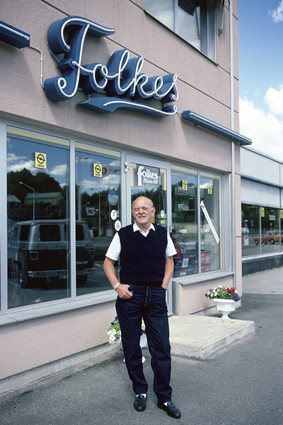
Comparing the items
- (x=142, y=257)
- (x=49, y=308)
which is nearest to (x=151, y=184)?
(x=49, y=308)

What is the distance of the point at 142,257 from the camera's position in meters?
3.74

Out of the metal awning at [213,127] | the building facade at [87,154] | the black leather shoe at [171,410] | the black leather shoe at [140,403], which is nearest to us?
the black leather shoe at [171,410]

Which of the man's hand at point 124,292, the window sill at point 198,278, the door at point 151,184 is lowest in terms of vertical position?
the window sill at point 198,278

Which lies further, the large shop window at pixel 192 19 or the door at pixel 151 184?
the large shop window at pixel 192 19

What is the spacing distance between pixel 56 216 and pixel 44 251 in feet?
1.45

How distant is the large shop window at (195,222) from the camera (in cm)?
757

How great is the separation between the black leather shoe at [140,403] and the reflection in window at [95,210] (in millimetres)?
1855

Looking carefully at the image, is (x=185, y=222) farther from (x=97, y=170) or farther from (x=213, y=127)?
(x=97, y=170)

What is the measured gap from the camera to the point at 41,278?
4973 mm

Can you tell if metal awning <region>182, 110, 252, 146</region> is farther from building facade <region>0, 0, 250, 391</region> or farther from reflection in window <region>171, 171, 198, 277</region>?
reflection in window <region>171, 171, 198, 277</region>

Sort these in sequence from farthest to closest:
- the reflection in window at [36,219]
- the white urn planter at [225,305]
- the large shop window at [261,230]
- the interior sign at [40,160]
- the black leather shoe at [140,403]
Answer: the large shop window at [261,230], the white urn planter at [225,305], the interior sign at [40,160], the reflection in window at [36,219], the black leather shoe at [140,403]

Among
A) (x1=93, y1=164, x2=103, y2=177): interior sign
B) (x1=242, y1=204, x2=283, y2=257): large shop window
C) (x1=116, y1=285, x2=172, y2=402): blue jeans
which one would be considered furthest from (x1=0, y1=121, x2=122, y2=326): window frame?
(x1=242, y1=204, x2=283, y2=257): large shop window

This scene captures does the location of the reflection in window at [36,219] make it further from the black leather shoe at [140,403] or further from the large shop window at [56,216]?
the black leather shoe at [140,403]

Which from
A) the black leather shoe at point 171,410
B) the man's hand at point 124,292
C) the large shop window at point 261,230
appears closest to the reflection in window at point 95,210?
the man's hand at point 124,292
